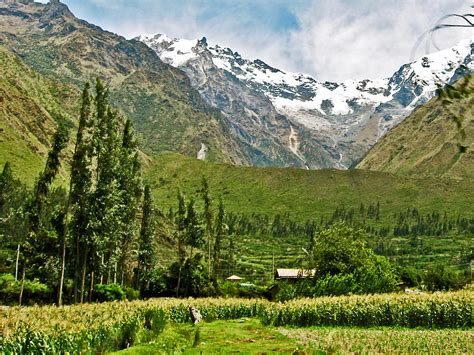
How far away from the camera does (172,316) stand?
4297cm

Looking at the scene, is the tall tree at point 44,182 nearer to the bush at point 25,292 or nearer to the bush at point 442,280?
the bush at point 25,292

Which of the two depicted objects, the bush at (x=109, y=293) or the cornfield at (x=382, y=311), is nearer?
the cornfield at (x=382, y=311)

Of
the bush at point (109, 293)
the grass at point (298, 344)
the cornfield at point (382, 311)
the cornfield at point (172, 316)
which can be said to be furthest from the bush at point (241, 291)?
the grass at point (298, 344)

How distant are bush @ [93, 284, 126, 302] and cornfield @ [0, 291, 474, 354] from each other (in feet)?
38.2

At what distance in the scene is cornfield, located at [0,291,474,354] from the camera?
16.9 metres

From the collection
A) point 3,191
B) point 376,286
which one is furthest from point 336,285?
point 3,191

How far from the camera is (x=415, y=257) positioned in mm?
188750

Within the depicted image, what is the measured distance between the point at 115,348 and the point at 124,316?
770 cm

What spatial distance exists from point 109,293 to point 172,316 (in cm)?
1382

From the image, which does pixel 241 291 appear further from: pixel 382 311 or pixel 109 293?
pixel 382 311

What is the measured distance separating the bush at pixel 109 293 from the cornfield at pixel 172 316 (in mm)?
11632

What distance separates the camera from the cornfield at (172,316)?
16875mm

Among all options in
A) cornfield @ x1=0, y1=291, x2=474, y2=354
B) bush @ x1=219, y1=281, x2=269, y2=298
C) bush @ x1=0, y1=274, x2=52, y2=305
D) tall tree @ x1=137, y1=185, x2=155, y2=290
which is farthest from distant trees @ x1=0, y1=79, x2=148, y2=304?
bush @ x1=219, y1=281, x2=269, y2=298

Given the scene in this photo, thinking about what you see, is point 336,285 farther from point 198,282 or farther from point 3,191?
point 3,191
